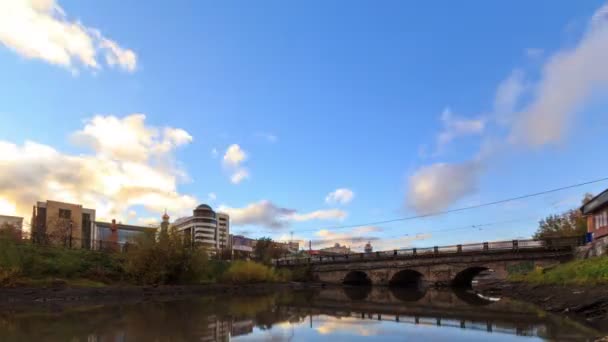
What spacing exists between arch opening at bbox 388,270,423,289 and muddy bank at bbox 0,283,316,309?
23766mm

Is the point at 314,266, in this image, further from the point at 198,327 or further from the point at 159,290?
the point at 198,327

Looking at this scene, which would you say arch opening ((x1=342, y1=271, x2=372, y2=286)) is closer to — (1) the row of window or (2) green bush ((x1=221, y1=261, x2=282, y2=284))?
(2) green bush ((x1=221, y1=261, x2=282, y2=284))

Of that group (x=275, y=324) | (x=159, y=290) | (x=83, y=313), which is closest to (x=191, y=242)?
(x=159, y=290)

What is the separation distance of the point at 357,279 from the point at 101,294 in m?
42.4

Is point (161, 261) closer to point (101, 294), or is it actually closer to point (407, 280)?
point (101, 294)

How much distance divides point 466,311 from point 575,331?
890 centimetres

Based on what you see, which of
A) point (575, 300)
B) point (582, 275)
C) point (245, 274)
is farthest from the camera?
point (245, 274)

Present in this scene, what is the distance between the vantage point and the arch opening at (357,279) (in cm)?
6581

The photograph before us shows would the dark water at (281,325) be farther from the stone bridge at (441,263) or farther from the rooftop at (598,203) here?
the stone bridge at (441,263)

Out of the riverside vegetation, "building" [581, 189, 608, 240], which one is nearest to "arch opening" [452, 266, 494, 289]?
"building" [581, 189, 608, 240]

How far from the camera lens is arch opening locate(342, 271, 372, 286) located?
216 ft

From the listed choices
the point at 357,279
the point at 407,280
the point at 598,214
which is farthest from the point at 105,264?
the point at 598,214

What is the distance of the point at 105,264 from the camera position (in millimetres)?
39594

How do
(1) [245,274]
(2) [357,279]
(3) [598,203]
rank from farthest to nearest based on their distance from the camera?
(2) [357,279] → (1) [245,274] → (3) [598,203]
